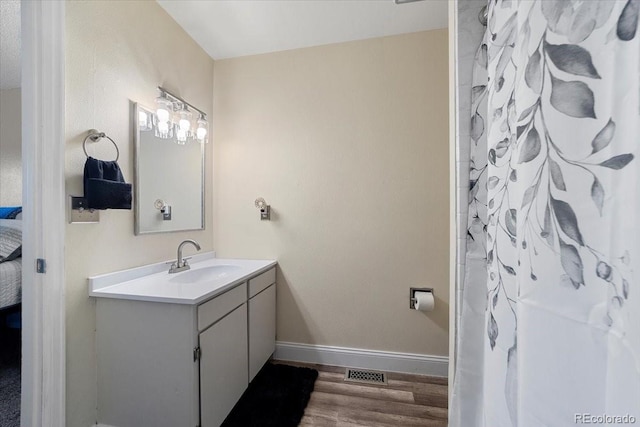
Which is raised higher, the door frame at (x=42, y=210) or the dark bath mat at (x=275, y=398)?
the door frame at (x=42, y=210)

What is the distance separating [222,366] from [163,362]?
281mm

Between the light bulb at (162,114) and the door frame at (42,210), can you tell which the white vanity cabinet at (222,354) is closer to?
the door frame at (42,210)

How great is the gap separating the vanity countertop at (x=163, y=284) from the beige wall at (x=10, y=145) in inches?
102

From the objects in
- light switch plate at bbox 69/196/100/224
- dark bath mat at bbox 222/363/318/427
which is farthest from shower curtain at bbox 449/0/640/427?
light switch plate at bbox 69/196/100/224

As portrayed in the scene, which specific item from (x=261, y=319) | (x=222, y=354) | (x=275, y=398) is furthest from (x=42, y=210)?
(x=275, y=398)

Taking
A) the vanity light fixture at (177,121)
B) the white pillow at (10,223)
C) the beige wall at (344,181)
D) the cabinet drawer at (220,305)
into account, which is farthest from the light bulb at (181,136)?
the white pillow at (10,223)

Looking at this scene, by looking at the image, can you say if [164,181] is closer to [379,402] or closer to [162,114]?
[162,114]

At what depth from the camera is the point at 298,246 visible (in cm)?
197

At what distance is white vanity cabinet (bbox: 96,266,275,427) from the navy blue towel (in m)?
0.46

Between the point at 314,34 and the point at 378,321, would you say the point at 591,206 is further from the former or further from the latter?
the point at 314,34

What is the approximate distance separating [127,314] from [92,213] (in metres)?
0.52

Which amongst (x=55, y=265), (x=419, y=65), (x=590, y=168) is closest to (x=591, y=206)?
(x=590, y=168)

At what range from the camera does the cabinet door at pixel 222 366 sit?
3.71 feet

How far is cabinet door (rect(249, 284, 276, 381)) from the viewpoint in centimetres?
155
